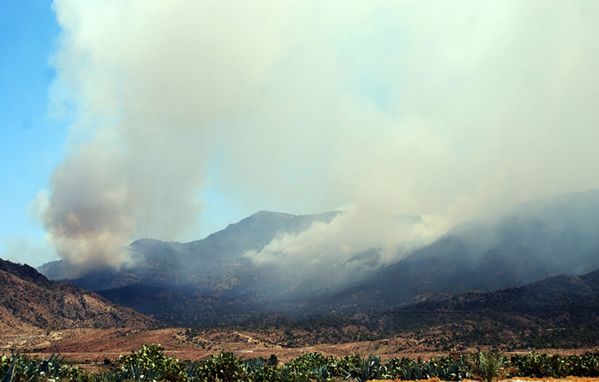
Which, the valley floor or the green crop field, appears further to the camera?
the valley floor

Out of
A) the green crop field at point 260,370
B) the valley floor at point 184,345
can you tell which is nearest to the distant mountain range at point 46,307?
the valley floor at point 184,345

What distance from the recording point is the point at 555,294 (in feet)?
520

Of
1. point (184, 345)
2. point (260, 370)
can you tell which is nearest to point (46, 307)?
point (184, 345)

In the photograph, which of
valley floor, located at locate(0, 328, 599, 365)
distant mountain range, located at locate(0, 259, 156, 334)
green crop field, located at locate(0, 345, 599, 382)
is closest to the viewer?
green crop field, located at locate(0, 345, 599, 382)

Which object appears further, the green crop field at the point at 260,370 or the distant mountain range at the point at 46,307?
the distant mountain range at the point at 46,307

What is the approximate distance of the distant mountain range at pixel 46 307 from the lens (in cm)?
13875

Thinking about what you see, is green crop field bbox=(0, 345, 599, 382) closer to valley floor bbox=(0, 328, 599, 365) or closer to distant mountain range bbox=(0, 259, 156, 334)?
valley floor bbox=(0, 328, 599, 365)

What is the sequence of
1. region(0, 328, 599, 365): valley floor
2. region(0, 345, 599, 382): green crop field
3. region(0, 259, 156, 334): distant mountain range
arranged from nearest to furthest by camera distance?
region(0, 345, 599, 382): green crop field
region(0, 328, 599, 365): valley floor
region(0, 259, 156, 334): distant mountain range

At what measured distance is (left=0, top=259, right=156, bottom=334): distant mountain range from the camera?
13875 centimetres

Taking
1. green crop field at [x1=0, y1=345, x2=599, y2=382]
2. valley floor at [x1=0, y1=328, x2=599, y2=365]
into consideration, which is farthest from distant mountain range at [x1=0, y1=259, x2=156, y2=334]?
green crop field at [x1=0, y1=345, x2=599, y2=382]

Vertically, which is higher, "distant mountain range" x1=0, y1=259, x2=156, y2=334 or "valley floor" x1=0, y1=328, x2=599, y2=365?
"distant mountain range" x1=0, y1=259, x2=156, y2=334

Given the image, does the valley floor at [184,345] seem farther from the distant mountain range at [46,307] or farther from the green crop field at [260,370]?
the green crop field at [260,370]

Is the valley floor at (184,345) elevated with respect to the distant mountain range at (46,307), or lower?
lower

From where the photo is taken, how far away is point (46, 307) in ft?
510
